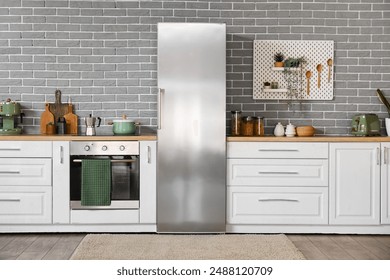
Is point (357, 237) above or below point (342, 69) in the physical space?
below

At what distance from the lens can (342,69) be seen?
19.5 ft

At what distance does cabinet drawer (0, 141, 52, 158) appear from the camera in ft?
17.1

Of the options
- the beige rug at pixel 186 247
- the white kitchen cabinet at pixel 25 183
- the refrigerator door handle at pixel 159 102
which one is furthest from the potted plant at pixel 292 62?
the white kitchen cabinet at pixel 25 183

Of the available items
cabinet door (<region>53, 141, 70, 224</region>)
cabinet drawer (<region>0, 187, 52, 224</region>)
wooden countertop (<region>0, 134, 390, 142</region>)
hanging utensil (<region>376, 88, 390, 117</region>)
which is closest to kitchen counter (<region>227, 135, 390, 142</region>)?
wooden countertop (<region>0, 134, 390, 142</region>)

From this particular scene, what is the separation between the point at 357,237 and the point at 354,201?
32cm

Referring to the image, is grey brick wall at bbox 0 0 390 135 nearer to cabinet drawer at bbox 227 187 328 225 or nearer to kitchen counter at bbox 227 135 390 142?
kitchen counter at bbox 227 135 390 142

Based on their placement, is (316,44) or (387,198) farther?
(316,44)

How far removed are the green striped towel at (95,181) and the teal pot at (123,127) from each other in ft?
1.31

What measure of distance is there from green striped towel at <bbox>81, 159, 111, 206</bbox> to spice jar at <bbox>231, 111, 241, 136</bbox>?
4.20 feet

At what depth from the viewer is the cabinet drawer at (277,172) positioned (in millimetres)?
5301

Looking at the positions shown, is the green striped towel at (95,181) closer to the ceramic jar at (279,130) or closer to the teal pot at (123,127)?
the teal pot at (123,127)
